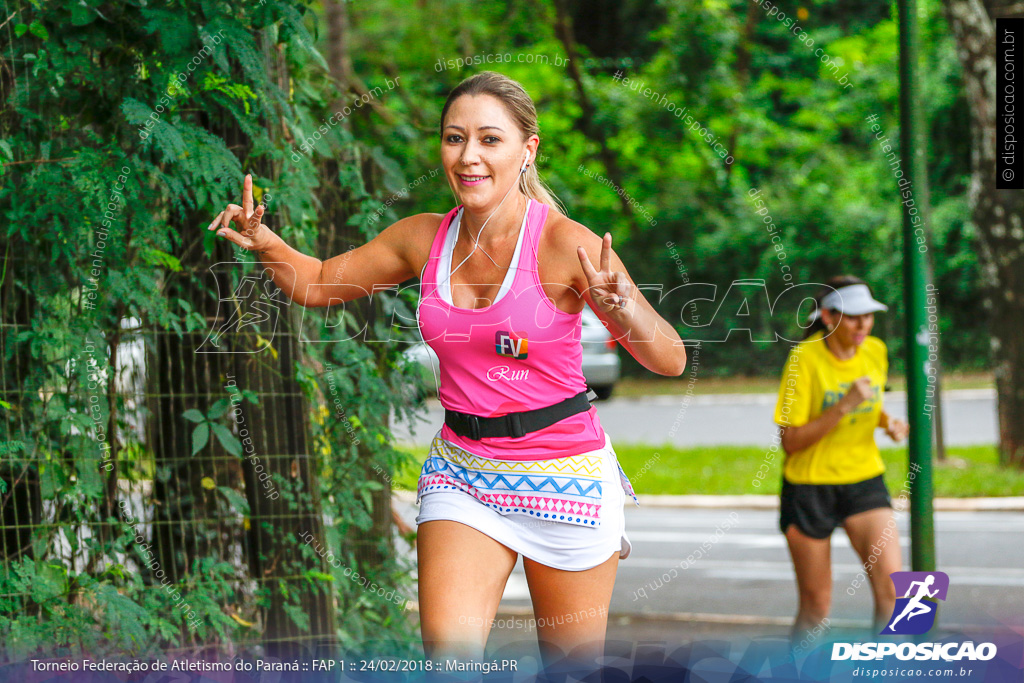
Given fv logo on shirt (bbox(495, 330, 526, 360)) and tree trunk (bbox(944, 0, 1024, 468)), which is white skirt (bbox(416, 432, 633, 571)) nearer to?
fv logo on shirt (bbox(495, 330, 526, 360))

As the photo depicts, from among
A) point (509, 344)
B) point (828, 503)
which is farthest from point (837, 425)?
point (509, 344)

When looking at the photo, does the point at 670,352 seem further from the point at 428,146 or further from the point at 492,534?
the point at 428,146

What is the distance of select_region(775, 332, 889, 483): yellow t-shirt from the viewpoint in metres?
4.30

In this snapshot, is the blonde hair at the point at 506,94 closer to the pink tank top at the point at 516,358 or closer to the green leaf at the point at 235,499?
the pink tank top at the point at 516,358

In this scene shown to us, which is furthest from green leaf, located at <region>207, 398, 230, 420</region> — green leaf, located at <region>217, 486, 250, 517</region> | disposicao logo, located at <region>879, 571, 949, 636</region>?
disposicao logo, located at <region>879, 571, 949, 636</region>

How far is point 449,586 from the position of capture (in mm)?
2438

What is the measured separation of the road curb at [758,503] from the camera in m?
8.73

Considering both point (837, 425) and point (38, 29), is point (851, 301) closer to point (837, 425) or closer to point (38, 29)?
point (837, 425)

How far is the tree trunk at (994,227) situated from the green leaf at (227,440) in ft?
25.5

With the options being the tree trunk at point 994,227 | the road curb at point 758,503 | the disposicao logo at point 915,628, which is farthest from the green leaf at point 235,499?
the tree trunk at point 994,227

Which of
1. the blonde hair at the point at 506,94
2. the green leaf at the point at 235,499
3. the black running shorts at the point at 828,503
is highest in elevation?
the blonde hair at the point at 506,94

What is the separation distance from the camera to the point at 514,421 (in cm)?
248

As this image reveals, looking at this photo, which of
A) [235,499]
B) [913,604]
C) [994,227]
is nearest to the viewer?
[235,499]

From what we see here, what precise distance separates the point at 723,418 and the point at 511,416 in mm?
13217
